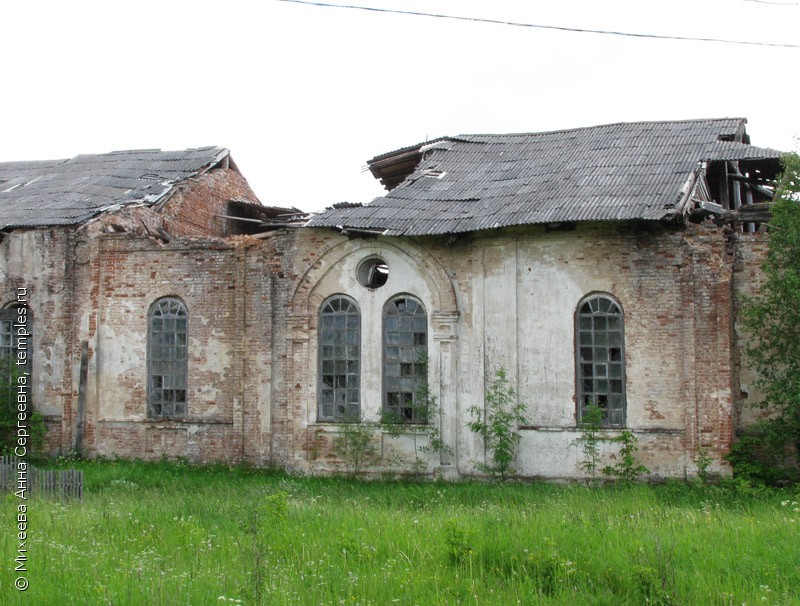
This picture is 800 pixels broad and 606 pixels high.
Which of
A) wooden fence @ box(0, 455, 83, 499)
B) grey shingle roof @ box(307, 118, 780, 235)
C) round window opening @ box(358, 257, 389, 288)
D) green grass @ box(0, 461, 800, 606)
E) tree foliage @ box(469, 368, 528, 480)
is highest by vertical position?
grey shingle roof @ box(307, 118, 780, 235)

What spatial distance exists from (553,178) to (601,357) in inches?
132

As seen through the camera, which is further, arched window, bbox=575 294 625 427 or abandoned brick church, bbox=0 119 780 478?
arched window, bbox=575 294 625 427

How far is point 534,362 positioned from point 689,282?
265 centimetres

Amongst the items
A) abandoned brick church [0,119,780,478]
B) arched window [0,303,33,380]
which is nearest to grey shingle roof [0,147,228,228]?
abandoned brick church [0,119,780,478]

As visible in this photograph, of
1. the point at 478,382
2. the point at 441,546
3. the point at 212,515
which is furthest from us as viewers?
the point at 478,382

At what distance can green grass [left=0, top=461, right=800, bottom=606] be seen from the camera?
773 cm

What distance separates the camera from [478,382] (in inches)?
569

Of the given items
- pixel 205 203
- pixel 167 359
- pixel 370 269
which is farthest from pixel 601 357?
pixel 205 203

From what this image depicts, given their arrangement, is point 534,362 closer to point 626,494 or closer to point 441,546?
point 626,494

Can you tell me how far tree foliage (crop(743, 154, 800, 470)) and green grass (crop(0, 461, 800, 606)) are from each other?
133 cm

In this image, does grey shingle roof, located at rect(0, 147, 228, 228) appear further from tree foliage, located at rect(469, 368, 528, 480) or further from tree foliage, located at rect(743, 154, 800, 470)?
tree foliage, located at rect(743, 154, 800, 470)

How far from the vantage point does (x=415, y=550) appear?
8945 mm

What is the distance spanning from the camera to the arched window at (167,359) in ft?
55.0

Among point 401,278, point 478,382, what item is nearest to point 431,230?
point 401,278
